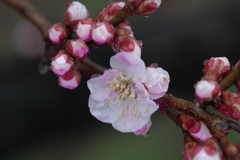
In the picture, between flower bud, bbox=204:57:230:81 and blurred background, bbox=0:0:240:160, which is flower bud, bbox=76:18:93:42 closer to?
flower bud, bbox=204:57:230:81

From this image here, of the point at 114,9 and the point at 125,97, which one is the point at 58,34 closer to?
the point at 114,9

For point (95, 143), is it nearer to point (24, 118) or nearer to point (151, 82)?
point (24, 118)

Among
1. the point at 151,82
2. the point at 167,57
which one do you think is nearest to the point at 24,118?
the point at 167,57

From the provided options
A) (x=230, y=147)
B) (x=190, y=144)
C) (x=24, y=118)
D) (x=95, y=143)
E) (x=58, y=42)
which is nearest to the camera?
(x=230, y=147)

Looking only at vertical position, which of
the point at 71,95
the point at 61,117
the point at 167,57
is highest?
the point at 167,57

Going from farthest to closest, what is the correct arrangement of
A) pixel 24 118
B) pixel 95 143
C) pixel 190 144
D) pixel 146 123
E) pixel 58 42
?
pixel 95 143 < pixel 24 118 < pixel 58 42 < pixel 146 123 < pixel 190 144

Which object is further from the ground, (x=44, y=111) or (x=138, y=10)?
(x=138, y=10)

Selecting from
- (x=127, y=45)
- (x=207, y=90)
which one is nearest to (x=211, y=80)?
(x=207, y=90)

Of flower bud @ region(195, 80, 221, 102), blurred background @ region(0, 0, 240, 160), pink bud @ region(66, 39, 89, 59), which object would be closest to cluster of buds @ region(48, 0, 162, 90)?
pink bud @ region(66, 39, 89, 59)
